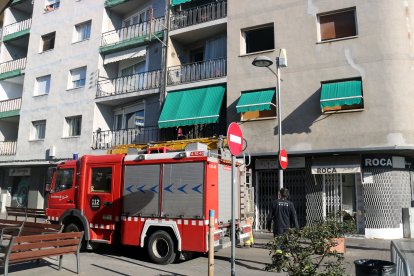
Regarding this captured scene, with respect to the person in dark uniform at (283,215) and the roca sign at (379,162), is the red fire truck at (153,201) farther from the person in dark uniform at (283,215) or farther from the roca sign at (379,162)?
the roca sign at (379,162)

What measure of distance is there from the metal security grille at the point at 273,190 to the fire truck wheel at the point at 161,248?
7.75 metres

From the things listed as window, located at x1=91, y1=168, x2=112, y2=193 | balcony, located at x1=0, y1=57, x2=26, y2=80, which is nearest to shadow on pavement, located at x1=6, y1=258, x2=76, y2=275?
window, located at x1=91, y1=168, x2=112, y2=193

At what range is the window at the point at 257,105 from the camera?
15880 mm

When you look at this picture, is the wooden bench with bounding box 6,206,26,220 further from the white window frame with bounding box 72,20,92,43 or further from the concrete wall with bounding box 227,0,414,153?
the white window frame with bounding box 72,20,92,43

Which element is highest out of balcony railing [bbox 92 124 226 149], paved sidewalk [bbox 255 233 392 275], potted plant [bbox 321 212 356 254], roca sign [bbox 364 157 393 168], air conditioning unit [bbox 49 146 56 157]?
balcony railing [bbox 92 124 226 149]

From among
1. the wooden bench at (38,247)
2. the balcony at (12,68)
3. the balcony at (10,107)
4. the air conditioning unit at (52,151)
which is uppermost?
the balcony at (12,68)

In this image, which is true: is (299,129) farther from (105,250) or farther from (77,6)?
(77,6)

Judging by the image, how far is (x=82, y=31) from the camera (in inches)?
947

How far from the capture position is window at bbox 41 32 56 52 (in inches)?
1006

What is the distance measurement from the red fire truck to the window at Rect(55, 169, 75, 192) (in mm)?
131

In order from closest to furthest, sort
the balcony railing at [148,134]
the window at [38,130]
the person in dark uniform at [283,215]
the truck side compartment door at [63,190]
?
the person in dark uniform at [283,215] → the truck side compartment door at [63,190] → the balcony railing at [148,134] → the window at [38,130]

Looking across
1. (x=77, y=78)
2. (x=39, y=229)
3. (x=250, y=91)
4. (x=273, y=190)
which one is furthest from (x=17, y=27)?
(x=39, y=229)

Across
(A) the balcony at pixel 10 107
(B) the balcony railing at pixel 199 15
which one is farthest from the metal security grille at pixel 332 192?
(A) the balcony at pixel 10 107

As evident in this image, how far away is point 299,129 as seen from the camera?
15.4 m
